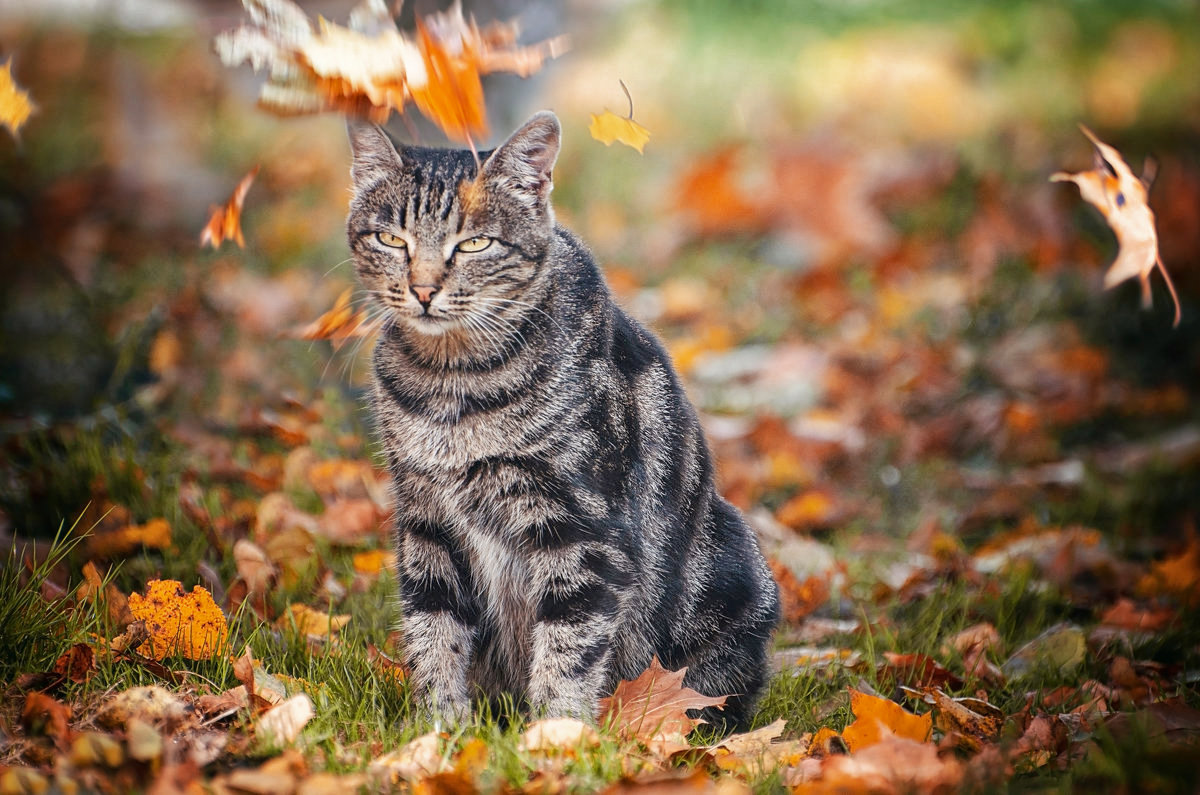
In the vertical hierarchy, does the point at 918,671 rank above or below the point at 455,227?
below

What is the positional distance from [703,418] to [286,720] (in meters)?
2.77

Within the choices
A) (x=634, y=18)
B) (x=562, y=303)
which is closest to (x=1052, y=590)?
(x=562, y=303)

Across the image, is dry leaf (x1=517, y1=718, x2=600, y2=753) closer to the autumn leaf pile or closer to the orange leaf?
the autumn leaf pile

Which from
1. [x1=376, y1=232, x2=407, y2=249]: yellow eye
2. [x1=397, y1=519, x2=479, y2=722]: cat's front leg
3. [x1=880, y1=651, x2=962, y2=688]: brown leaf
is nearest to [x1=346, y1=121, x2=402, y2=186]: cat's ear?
[x1=376, y1=232, x2=407, y2=249]: yellow eye

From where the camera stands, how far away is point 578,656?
243cm

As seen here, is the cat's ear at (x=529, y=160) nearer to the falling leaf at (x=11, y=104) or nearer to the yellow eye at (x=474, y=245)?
the yellow eye at (x=474, y=245)

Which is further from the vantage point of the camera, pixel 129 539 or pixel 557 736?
pixel 129 539

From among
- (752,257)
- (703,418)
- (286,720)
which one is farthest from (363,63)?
(752,257)

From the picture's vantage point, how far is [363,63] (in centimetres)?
234

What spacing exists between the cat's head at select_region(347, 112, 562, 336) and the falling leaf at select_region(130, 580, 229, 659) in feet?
2.67

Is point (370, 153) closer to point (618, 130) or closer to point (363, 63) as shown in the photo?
point (363, 63)

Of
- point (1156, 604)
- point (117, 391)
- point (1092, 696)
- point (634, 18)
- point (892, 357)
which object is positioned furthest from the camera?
point (634, 18)

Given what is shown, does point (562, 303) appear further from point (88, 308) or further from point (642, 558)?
point (88, 308)

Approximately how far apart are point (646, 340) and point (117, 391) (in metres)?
2.16
